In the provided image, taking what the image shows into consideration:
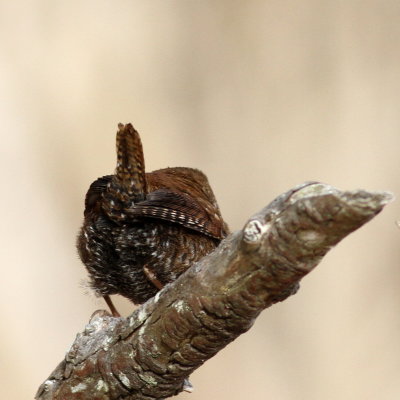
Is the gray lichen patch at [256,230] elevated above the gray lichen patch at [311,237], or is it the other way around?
the gray lichen patch at [256,230]

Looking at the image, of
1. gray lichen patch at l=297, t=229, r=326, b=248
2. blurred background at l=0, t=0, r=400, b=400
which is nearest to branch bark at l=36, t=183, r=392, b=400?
gray lichen patch at l=297, t=229, r=326, b=248

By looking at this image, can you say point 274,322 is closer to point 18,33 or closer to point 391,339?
point 391,339

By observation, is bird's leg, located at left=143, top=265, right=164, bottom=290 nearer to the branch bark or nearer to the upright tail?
the upright tail

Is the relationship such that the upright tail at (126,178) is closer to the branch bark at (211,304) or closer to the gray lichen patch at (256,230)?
the branch bark at (211,304)

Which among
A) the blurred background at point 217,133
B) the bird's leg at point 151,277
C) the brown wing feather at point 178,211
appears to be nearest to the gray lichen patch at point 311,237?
the brown wing feather at point 178,211

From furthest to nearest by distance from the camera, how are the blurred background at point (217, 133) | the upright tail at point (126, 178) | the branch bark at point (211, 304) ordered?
the blurred background at point (217, 133)
the upright tail at point (126, 178)
the branch bark at point (211, 304)

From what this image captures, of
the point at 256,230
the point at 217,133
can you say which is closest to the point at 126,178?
the point at 256,230

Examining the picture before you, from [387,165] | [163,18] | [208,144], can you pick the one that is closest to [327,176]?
[387,165]
